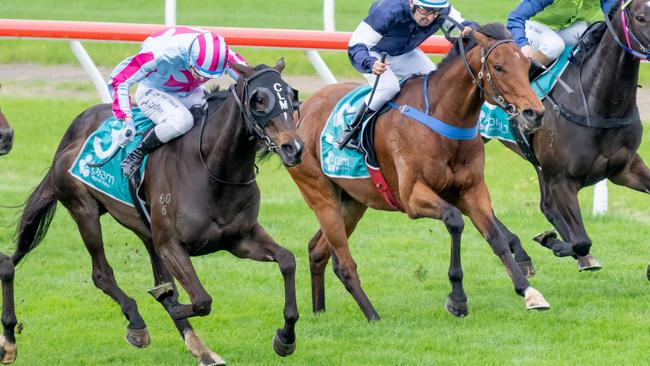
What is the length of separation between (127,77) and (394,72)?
1.79 metres

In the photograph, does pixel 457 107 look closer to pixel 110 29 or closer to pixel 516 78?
pixel 516 78

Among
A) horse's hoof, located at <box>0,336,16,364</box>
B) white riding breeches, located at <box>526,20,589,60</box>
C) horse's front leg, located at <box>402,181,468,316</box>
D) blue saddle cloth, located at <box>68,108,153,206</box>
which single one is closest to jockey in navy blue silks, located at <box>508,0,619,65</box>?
white riding breeches, located at <box>526,20,589,60</box>

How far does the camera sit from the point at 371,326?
306 inches

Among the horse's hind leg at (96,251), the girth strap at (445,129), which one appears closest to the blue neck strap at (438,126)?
the girth strap at (445,129)

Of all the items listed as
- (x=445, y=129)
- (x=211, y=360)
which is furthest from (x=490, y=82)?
(x=211, y=360)

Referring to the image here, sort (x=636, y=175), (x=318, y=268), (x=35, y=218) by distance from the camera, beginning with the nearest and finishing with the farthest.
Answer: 1. (x=35, y=218)
2. (x=636, y=175)
3. (x=318, y=268)

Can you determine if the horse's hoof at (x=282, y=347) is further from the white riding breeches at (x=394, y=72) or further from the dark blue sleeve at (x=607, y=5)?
the dark blue sleeve at (x=607, y=5)

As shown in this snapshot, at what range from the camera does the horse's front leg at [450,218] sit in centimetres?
731

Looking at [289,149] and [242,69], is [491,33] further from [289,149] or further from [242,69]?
[289,149]

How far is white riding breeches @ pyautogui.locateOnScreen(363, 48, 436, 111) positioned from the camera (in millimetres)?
7906

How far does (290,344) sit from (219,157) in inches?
40.8

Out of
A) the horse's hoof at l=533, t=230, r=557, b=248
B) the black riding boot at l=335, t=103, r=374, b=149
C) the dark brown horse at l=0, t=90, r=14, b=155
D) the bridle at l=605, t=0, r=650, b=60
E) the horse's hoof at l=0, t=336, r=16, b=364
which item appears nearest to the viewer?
the dark brown horse at l=0, t=90, r=14, b=155

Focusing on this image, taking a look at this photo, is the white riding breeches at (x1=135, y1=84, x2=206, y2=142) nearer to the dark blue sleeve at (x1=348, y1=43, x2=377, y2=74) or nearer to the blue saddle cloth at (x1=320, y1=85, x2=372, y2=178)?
the dark blue sleeve at (x1=348, y1=43, x2=377, y2=74)

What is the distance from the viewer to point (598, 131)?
812 centimetres
